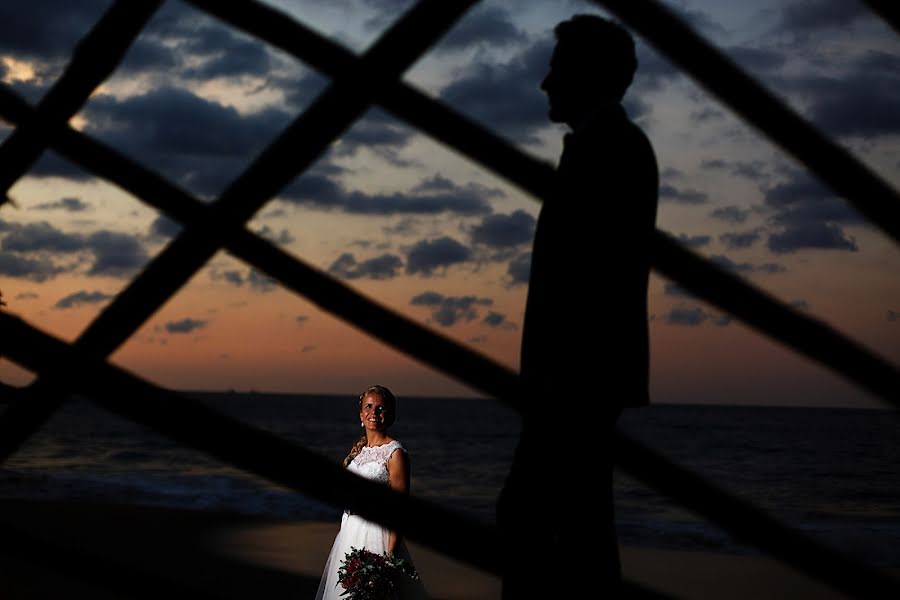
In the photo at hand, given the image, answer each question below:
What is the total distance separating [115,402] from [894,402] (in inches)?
49.8

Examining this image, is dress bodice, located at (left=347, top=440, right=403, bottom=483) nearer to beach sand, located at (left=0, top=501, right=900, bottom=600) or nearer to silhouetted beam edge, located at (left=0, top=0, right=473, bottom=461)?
silhouetted beam edge, located at (left=0, top=0, right=473, bottom=461)

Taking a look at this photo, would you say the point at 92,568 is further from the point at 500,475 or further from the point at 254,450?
the point at 500,475

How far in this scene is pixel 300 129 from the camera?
1.53 metres

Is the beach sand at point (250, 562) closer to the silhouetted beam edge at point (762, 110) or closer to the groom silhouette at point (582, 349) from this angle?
the groom silhouette at point (582, 349)

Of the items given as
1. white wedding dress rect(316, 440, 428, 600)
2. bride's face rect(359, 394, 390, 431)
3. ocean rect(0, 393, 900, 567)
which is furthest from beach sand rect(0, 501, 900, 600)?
bride's face rect(359, 394, 390, 431)

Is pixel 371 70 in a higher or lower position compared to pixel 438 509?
higher

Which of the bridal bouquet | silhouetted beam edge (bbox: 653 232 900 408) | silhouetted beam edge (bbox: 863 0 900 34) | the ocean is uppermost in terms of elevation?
the ocean

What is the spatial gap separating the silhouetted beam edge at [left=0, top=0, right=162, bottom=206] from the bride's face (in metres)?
4.15

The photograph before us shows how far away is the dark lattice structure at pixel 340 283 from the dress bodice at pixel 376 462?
4.04m

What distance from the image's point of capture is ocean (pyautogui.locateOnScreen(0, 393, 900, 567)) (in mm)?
21641

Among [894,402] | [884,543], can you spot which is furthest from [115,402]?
[884,543]

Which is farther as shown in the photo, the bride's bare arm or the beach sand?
the beach sand

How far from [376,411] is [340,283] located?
168 inches

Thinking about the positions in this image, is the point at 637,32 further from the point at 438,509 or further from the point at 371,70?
the point at 438,509
